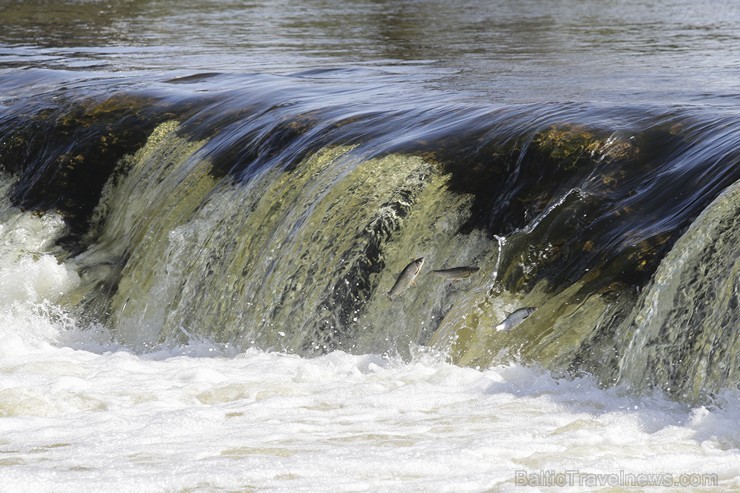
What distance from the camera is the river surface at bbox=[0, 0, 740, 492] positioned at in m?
5.95

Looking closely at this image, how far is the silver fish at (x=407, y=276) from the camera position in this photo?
766 cm

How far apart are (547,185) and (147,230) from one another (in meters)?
4.06

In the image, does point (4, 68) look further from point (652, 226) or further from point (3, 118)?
point (652, 226)

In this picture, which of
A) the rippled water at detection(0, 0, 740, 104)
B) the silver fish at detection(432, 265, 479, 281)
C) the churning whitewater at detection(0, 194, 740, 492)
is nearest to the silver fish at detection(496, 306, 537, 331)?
the churning whitewater at detection(0, 194, 740, 492)

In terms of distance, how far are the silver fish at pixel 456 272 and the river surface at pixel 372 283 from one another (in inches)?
3.2

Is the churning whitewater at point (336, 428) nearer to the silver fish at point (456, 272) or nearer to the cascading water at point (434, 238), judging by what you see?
the cascading water at point (434, 238)

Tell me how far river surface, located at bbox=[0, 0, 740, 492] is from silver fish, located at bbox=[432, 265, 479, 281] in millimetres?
82

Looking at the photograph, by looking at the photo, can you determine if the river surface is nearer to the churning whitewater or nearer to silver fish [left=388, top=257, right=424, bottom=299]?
the churning whitewater

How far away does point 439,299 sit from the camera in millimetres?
7910

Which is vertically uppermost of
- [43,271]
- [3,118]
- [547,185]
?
[547,185]

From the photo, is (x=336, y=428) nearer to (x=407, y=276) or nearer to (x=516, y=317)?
(x=516, y=317)

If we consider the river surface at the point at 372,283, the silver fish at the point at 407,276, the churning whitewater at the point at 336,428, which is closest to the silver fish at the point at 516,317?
the river surface at the point at 372,283

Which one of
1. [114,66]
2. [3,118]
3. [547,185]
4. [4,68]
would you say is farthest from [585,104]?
[4,68]

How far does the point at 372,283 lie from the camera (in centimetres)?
837
